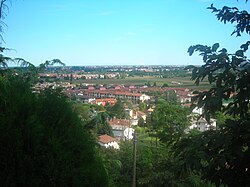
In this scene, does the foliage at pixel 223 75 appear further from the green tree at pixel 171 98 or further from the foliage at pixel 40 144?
the green tree at pixel 171 98

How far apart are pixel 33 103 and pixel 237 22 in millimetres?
1977

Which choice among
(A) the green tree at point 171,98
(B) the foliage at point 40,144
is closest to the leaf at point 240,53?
(B) the foliage at point 40,144

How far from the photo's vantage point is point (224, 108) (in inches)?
97.5

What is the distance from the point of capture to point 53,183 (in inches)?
73.1

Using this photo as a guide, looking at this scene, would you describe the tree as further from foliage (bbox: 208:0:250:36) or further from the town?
the town

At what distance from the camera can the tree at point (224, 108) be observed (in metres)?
2.18

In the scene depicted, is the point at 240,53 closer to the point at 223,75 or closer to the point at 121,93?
the point at 223,75

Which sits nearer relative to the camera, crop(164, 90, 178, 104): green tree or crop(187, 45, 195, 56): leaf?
crop(187, 45, 195, 56): leaf

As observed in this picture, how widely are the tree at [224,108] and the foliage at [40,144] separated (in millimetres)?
794

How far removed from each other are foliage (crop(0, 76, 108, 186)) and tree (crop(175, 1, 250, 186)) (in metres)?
0.79

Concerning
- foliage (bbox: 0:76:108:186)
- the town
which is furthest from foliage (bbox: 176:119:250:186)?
the town

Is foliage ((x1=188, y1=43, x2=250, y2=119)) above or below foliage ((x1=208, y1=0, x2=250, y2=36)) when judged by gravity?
below

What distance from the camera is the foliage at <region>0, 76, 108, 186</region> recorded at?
5.97ft

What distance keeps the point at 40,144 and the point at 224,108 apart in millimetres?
1629
